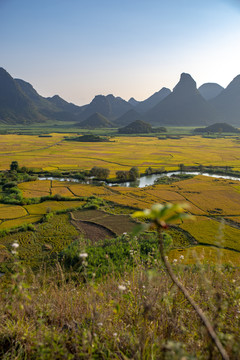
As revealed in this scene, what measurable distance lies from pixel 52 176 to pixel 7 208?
Result: 24590mm

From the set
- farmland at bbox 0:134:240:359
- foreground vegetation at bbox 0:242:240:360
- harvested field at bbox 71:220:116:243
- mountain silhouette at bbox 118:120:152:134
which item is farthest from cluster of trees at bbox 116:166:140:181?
mountain silhouette at bbox 118:120:152:134

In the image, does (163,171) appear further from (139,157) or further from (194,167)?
(139,157)

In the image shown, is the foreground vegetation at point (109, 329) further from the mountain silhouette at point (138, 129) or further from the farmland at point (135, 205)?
the mountain silhouette at point (138, 129)

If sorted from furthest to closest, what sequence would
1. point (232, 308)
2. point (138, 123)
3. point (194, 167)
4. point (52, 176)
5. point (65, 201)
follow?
point (138, 123) → point (194, 167) → point (52, 176) → point (65, 201) → point (232, 308)

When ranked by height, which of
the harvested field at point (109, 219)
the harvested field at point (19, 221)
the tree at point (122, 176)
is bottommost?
the harvested field at point (19, 221)

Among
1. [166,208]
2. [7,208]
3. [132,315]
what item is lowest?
[7,208]

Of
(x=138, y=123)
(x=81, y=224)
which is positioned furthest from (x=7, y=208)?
(x=138, y=123)

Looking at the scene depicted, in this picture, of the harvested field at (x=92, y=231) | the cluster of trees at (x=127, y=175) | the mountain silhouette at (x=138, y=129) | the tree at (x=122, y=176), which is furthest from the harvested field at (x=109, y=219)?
the mountain silhouette at (x=138, y=129)

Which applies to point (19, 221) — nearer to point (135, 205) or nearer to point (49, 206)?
point (49, 206)

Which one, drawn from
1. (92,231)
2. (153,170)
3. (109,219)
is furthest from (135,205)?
(153,170)

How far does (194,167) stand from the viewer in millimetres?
69812

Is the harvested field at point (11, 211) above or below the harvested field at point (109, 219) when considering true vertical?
below

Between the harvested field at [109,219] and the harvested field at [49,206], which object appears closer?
the harvested field at [109,219]

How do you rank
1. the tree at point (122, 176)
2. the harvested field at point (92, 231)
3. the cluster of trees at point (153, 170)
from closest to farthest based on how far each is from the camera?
the harvested field at point (92, 231) → the tree at point (122, 176) → the cluster of trees at point (153, 170)
